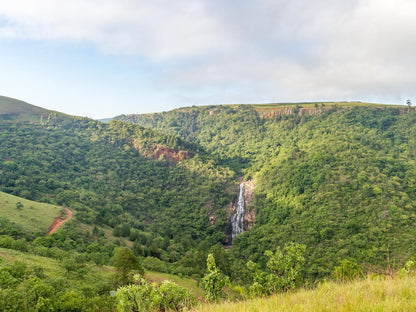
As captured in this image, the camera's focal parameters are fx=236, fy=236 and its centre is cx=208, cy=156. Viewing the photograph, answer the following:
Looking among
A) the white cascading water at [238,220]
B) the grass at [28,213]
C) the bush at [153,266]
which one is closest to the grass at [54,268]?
the bush at [153,266]

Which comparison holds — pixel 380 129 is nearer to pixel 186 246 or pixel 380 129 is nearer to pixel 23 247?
pixel 186 246

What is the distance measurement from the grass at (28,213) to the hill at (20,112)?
224ft

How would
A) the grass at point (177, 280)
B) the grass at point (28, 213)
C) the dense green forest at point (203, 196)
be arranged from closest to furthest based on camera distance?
the grass at point (177, 280) < the dense green forest at point (203, 196) < the grass at point (28, 213)

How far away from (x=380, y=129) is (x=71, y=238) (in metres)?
89.9

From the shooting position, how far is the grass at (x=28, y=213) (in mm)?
33250

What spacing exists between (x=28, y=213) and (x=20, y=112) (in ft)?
287

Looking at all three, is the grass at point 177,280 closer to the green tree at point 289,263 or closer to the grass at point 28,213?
the grass at point 28,213

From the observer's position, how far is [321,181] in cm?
5750

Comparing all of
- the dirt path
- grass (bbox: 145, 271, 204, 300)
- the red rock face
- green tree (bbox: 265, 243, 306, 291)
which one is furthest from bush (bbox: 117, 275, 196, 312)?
the red rock face

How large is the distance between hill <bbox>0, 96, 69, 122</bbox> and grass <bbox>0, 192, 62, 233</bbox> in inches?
2682

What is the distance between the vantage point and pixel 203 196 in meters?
72.1

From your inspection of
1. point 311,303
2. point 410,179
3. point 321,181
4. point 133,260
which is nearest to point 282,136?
point 321,181

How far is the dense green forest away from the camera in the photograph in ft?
93.1

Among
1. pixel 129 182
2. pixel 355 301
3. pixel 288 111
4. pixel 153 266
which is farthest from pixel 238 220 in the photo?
pixel 288 111
